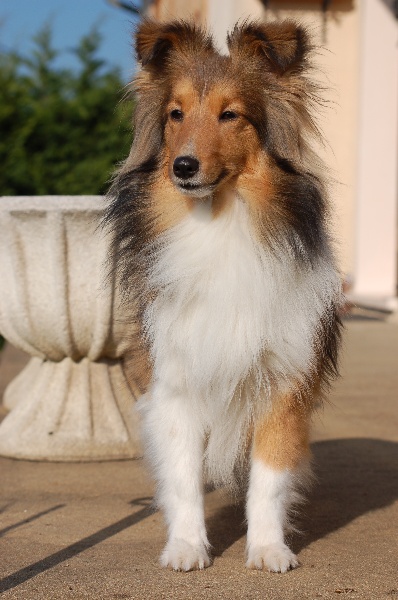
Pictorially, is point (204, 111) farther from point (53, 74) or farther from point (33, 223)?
point (53, 74)

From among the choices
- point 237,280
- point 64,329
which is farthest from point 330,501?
point 64,329

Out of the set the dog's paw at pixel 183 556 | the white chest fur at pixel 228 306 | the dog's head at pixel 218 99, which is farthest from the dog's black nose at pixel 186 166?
the dog's paw at pixel 183 556

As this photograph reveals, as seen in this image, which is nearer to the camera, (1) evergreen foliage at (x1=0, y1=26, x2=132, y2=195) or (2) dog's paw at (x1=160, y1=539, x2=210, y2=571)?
(2) dog's paw at (x1=160, y1=539, x2=210, y2=571)

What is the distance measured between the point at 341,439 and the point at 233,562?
2.35m

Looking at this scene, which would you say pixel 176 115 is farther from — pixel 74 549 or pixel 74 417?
pixel 74 417

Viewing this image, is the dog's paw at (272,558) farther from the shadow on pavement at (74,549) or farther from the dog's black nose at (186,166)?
the dog's black nose at (186,166)

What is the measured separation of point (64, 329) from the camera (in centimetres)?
528

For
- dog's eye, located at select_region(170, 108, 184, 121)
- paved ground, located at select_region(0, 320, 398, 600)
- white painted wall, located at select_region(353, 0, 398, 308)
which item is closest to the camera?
paved ground, located at select_region(0, 320, 398, 600)

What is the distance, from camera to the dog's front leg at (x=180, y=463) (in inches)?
144

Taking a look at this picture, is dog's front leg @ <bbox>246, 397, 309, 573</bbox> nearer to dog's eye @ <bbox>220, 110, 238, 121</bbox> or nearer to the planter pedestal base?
dog's eye @ <bbox>220, 110, 238, 121</bbox>

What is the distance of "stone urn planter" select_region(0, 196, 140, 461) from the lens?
17.0 ft

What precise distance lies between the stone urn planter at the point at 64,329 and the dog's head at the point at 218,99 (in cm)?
131

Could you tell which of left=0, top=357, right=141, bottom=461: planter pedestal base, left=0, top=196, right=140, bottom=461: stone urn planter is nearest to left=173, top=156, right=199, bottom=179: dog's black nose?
left=0, top=196, right=140, bottom=461: stone urn planter

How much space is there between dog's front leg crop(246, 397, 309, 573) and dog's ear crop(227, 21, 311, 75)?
130cm
